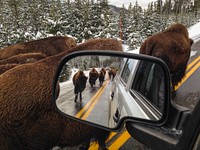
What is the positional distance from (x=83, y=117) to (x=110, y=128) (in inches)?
13.7

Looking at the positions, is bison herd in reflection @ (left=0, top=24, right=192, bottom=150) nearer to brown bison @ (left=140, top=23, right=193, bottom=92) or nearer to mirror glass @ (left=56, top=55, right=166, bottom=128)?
mirror glass @ (left=56, top=55, right=166, bottom=128)

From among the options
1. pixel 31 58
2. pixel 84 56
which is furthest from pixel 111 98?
pixel 31 58

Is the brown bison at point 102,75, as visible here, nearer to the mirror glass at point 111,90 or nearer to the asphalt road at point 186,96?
the mirror glass at point 111,90

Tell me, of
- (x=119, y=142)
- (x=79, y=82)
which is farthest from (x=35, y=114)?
(x=119, y=142)

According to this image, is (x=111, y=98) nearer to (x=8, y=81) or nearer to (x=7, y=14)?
(x=8, y=81)

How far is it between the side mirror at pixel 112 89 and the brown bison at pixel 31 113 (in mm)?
209

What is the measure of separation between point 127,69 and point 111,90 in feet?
0.87

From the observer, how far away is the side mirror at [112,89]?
1459 mm

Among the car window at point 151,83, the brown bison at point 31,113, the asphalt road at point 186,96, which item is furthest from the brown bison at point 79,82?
the asphalt road at point 186,96

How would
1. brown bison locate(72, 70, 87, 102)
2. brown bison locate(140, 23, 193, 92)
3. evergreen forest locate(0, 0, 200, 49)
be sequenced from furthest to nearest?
evergreen forest locate(0, 0, 200, 49) → brown bison locate(140, 23, 193, 92) → brown bison locate(72, 70, 87, 102)

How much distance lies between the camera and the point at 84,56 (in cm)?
195

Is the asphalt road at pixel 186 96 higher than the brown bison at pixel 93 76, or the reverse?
the brown bison at pixel 93 76

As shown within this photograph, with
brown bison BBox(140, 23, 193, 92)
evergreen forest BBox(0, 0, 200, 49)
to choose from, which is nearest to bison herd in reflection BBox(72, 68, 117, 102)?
brown bison BBox(140, 23, 193, 92)

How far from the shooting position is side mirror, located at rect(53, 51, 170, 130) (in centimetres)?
146
